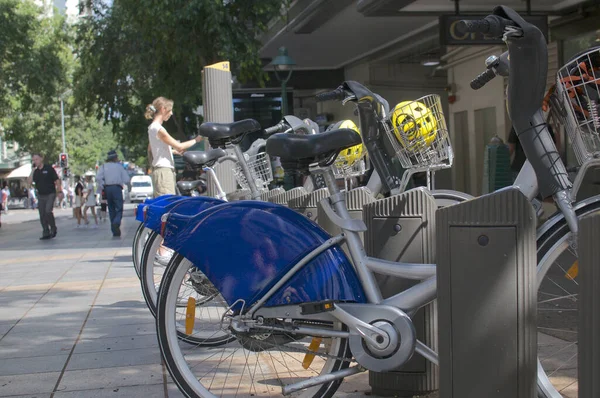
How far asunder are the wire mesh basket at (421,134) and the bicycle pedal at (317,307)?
3.81 feet

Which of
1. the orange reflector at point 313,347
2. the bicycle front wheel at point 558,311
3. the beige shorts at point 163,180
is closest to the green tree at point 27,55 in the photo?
the beige shorts at point 163,180

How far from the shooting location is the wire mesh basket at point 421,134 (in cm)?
400

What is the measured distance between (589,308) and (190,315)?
2094 millimetres

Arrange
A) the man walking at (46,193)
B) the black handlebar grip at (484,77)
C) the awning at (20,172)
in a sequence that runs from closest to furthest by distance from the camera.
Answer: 1. the black handlebar grip at (484,77)
2. the man walking at (46,193)
3. the awning at (20,172)

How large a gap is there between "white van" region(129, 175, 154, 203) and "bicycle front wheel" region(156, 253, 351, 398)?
58799 mm

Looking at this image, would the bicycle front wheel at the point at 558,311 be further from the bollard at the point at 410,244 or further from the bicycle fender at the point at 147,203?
the bicycle fender at the point at 147,203

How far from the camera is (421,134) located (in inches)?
158

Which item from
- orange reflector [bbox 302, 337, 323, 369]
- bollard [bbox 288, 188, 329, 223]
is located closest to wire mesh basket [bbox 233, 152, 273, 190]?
bollard [bbox 288, 188, 329, 223]

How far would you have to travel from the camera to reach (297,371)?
4.21 metres

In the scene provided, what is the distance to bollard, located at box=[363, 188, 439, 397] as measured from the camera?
3.67 meters

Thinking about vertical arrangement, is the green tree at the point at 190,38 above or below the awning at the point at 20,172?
above

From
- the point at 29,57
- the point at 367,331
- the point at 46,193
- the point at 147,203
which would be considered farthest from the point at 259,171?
the point at 29,57

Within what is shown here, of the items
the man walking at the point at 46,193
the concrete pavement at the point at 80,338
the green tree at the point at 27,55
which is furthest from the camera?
the green tree at the point at 27,55

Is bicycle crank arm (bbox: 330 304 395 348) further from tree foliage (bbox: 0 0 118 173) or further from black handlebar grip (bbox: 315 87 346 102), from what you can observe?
tree foliage (bbox: 0 0 118 173)
